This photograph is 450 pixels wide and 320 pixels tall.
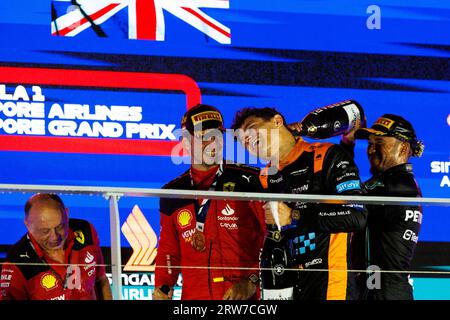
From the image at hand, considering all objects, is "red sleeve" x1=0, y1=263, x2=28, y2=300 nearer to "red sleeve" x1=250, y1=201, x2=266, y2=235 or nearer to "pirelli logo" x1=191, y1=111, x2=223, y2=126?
"red sleeve" x1=250, y1=201, x2=266, y2=235

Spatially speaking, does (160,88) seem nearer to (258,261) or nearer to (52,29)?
(52,29)

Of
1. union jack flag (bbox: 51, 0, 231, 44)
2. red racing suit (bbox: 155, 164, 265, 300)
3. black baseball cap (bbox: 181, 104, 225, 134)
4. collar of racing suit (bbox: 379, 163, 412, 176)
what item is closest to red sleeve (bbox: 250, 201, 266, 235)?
red racing suit (bbox: 155, 164, 265, 300)

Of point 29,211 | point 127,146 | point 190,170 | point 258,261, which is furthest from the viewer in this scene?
point 127,146

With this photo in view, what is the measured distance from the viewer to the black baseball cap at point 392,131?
488 cm

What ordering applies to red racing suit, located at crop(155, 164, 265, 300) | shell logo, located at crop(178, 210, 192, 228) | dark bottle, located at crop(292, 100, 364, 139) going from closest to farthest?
red racing suit, located at crop(155, 164, 265, 300)
shell logo, located at crop(178, 210, 192, 228)
dark bottle, located at crop(292, 100, 364, 139)

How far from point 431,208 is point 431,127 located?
40 centimetres

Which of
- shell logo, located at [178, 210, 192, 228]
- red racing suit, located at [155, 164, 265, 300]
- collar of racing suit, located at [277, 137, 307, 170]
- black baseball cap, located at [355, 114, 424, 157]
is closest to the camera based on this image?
red racing suit, located at [155, 164, 265, 300]

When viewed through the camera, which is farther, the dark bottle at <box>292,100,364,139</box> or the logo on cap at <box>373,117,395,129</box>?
the dark bottle at <box>292,100,364,139</box>

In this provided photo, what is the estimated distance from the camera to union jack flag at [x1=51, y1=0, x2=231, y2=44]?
17.0ft

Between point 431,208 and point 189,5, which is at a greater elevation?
point 189,5

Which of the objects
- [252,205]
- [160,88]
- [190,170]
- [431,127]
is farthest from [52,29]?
[431,127]

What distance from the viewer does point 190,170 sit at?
4.75 m
